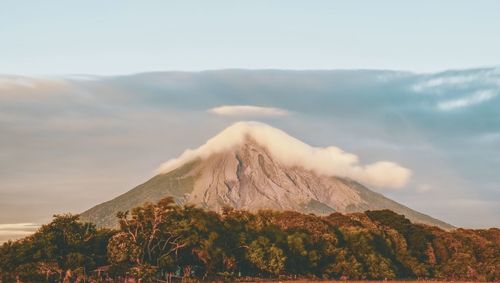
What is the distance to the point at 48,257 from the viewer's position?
86750 millimetres

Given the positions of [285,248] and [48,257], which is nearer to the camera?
[48,257]

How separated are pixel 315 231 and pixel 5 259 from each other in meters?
57.2

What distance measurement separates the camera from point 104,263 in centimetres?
9431

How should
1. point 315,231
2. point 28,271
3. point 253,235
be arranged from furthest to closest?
point 315,231, point 253,235, point 28,271

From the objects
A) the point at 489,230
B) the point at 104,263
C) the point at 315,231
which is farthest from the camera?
the point at 489,230

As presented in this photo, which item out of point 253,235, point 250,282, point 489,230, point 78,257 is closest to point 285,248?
point 253,235

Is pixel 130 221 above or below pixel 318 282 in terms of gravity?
above

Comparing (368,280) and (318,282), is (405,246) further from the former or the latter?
(318,282)

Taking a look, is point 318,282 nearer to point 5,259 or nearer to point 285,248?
point 285,248

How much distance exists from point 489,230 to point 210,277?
88.8 meters

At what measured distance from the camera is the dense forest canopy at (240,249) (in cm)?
8819

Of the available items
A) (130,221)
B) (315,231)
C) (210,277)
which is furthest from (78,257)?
(315,231)

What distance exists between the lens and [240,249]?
111500mm

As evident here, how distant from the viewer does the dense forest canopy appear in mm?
88188
